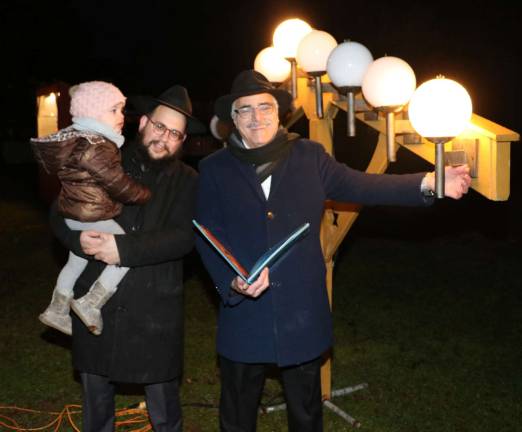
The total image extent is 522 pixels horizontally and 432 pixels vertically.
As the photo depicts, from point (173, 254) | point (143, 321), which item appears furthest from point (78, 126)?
point (143, 321)

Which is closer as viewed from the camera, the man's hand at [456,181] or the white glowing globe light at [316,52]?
the man's hand at [456,181]

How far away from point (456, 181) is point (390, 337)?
3947mm

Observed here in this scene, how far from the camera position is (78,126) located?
327 centimetres

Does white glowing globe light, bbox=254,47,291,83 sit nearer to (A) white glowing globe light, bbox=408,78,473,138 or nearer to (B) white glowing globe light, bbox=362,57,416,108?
(B) white glowing globe light, bbox=362,57,416,108

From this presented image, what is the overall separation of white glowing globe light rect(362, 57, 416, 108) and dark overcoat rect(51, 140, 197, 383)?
1.05m

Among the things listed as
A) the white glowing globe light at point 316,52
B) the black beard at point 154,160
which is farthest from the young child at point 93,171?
the white glowing globe light at point 316,52

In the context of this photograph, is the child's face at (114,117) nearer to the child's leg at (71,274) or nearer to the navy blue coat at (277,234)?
the navy blue coat at (277,234)

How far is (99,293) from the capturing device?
3.35 metres

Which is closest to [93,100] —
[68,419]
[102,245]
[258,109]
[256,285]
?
[102,245]

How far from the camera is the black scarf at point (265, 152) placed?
10.8ft

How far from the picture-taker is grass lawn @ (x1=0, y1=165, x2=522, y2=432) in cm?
500

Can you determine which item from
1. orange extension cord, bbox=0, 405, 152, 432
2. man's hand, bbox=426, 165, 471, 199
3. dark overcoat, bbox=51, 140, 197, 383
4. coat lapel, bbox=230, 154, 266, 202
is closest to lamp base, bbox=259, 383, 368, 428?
orange extension cord, bbox=0, 405, 152, 432

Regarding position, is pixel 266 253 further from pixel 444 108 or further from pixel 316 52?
pixel 316 52

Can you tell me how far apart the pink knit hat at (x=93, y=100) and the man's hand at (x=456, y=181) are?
167 centimetres
